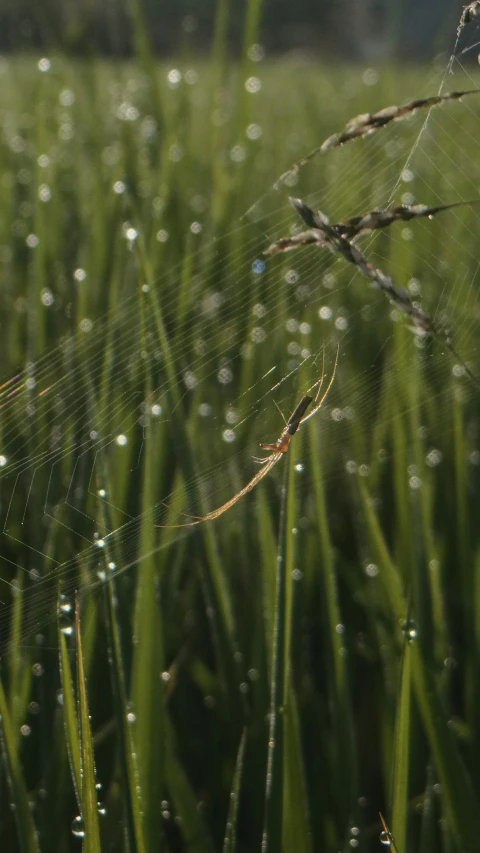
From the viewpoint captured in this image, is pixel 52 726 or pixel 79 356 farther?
pixel 79 356

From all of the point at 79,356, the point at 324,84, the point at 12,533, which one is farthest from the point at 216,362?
the point at 324,84

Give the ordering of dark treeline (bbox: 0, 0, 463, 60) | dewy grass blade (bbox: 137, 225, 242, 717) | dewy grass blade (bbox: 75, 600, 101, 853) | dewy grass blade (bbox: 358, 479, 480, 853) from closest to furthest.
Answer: dewy grass blade (bbox: 75, 600, 101, 853), dewy grass blade (bbox: 358, 479, 480, 853), dewy grass blade (bbox: 137, 225, 242, 717), dark treeline (bbox: 0, 0, 463, 60)

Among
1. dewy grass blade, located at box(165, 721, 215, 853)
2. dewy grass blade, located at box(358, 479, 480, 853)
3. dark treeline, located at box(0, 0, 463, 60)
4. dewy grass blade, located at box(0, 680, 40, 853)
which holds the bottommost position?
dewy grass blade, located at box(358, 479, 480, 853)

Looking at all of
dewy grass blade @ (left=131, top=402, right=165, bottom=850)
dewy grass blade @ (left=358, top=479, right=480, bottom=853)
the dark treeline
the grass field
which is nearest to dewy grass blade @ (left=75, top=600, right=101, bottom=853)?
the grass field

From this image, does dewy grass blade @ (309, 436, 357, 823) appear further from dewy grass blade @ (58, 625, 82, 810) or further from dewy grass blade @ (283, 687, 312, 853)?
dewy grass blade @ (58, 625, 82, 810)

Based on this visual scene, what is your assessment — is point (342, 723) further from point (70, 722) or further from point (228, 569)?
point (228, 569)

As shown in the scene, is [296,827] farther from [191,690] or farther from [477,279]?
[477,279]

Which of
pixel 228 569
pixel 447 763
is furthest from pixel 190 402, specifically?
pixel 447 763
